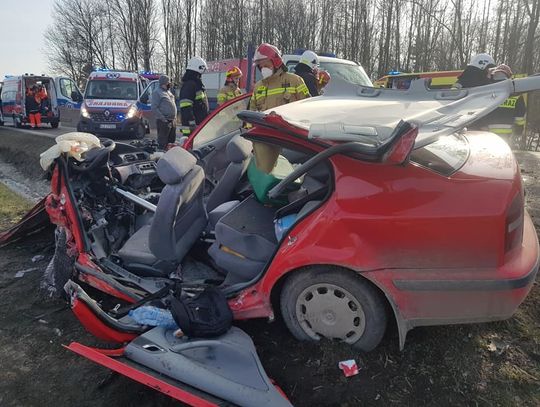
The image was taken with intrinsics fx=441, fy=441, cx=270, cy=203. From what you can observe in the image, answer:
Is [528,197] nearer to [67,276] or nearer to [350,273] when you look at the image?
[350,273]

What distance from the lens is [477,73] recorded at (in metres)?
6.46

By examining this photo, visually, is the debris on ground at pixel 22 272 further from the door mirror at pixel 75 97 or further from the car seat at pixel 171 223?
the door mirror at pixel 75 97

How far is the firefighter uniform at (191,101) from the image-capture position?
7352 millimetres

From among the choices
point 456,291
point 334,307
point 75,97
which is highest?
point 75,97

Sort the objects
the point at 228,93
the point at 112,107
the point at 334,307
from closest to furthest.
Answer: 1. the point at 334,307
2. the point at 228,93
3. the point at 112,107

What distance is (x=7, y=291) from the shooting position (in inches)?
141

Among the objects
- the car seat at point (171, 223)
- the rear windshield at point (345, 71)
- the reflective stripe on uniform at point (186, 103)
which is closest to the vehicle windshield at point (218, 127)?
the car seat at point (171, 223)

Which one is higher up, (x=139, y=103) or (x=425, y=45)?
(x=425, y=45)

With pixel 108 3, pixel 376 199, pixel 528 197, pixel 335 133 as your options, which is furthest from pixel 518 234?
pixel 108 3

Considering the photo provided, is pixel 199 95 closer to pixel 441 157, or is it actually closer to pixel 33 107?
pixel 441 157

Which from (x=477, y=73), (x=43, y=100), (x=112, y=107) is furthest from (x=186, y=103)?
(x=43, y=100)

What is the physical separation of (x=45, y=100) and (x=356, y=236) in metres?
18.6

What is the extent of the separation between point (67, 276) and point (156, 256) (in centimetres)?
85

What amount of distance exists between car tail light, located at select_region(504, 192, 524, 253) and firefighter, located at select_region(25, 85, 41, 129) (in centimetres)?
1884
